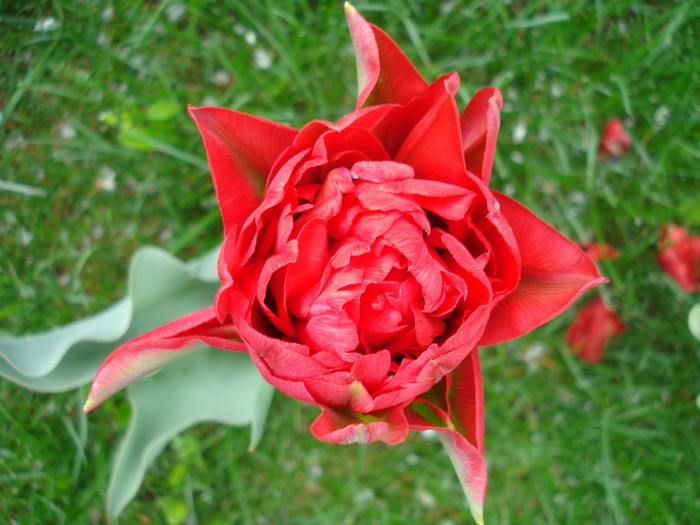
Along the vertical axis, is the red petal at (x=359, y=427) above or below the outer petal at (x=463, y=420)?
above

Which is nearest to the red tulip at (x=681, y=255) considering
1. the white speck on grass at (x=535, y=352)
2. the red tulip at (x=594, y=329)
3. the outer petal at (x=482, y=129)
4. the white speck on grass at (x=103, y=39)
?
the red tulip at (x=594, y=329)

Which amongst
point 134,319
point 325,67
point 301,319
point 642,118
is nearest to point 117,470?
point 134,319

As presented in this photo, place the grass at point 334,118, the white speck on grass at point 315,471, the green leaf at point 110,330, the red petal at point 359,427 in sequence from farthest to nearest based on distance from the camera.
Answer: the white speck on grass at point 315,471 → the grass at point 334,118 → the green leaf at point 110,330 → the red petal at point 359,427

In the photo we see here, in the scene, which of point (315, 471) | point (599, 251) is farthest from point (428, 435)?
point (599, 251)

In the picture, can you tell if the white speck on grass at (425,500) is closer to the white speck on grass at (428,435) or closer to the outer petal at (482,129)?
the white speck on grass at (428,435)

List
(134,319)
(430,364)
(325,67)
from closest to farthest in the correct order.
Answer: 1. (430,364)
2. (134,319)
3. (325,67)

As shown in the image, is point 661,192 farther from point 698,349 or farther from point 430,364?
point 430,364

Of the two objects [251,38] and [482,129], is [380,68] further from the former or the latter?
[251,38]
